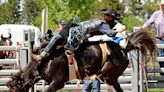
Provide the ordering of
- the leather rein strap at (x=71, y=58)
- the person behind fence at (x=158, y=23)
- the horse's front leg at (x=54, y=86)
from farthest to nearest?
the person behind fence at (x=158, y=23) < the leather rein strap at (x=71, y=58) < the horse's front leg at (x=54, y=86)

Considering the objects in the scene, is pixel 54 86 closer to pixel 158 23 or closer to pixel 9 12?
pixel 158 23

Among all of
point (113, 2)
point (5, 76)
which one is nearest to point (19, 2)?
point (113, 2)

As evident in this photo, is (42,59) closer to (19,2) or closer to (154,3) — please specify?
(154,3)

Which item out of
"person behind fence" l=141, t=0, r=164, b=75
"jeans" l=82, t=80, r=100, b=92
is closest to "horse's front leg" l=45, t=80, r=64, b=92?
"jeans" l=82, t=80, r=100, b=92

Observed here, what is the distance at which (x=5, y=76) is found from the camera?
1096 cm

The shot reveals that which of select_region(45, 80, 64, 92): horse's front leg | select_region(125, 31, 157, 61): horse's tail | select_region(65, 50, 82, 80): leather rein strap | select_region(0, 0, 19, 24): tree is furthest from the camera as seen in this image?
select_region(0, 0, 19, 24): tree

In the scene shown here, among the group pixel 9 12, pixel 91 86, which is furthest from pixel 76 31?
pixel 9 12

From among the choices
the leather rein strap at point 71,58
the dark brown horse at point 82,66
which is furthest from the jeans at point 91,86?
the leather rein strap at point 71,58

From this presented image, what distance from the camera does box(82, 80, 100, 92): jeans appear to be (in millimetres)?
9492

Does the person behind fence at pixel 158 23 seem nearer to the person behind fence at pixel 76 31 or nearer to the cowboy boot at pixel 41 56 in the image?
the person behind fence at pixel 76 31

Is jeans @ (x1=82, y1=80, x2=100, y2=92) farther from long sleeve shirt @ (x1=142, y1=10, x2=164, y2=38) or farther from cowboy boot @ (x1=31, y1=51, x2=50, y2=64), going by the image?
long sleeve shirt @ (x1=142, y1=10, x2=164, y2=38)

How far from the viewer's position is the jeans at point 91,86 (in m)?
9.49

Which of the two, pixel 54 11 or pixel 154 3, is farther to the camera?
pixel 154 3

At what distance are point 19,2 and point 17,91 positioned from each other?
47720 millimetres
